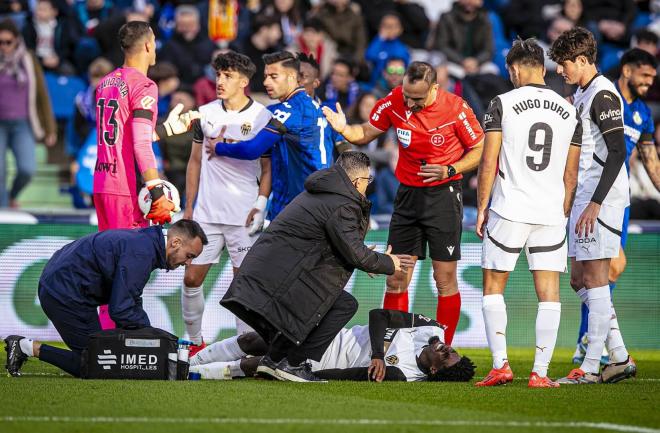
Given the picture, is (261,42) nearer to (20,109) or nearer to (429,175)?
(20,109)

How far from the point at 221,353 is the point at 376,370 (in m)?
1.30

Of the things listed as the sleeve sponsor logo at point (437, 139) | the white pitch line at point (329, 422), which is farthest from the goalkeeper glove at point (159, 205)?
the white pitch line at point (329, 422)

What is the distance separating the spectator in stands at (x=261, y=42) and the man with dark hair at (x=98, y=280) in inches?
321

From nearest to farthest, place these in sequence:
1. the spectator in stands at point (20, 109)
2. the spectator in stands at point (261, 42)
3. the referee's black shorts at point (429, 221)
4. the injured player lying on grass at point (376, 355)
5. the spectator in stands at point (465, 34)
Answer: the injured player lying on grass at point (376, 355) < the referee's black shorts at point (429, 221) < the spectator in stands at point (20, 109) < the spectator in stands at point (261, 42) < the spectator in stands at point (465, 34)

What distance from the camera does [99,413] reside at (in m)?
6.93

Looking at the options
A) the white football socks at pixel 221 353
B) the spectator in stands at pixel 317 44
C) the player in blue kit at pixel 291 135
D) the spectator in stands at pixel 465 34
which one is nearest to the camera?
the white football socks at pixel 221 353

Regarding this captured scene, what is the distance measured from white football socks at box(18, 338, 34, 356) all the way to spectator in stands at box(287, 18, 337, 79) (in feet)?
27.6

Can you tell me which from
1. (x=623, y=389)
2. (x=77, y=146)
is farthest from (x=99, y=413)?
(x=77, y=146)

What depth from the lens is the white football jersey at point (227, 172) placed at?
34.8 ft

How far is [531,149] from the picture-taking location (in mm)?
8609

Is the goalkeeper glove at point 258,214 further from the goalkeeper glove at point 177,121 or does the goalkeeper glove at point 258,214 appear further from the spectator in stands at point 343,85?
the spectator in stands at point 343,85

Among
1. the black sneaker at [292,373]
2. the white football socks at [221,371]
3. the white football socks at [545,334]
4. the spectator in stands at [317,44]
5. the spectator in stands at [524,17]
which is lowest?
the white football socks at [221,371]

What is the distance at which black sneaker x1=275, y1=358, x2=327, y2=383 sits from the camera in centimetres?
898

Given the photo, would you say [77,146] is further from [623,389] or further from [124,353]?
[623,389]
